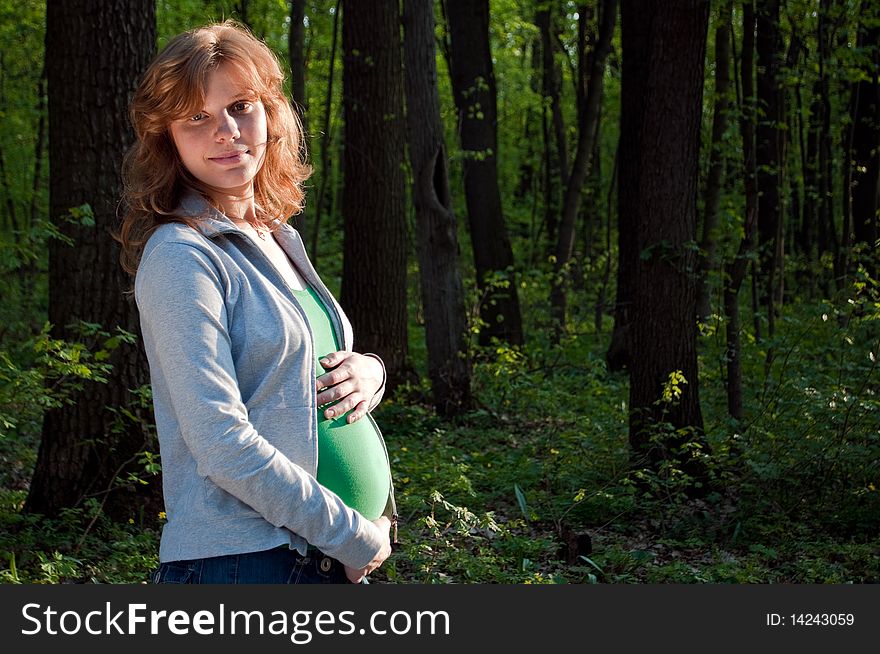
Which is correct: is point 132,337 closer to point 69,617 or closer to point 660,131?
point 69,617

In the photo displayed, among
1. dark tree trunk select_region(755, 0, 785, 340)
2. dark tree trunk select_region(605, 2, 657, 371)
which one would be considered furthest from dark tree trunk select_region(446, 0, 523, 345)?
dark tree trunk select_region(755, 0, 785, 340)

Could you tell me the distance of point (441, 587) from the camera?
270cm

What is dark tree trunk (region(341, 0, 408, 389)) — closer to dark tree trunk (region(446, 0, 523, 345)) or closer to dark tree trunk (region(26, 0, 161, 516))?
dark tree trunk (region(446, 0, 523, 345))

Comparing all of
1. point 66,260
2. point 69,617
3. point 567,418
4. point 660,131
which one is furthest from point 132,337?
point 567,418

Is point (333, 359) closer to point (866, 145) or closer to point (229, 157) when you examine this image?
point (229, 157)

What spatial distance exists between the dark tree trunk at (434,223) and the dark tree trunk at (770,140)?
440 cm

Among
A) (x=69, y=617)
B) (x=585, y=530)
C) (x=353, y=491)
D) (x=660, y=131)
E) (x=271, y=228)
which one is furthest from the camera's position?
(x=660, y=131)

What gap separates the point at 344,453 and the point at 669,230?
5123 millimetres

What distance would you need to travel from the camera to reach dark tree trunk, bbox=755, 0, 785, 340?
12297 mm

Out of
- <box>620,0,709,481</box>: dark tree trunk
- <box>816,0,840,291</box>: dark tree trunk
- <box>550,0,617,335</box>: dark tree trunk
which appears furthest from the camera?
<box>550,0,617,335</box>: dark tree trunk

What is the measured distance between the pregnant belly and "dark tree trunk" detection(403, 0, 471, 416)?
7150 millimetres

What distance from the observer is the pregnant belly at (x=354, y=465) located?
2146mm

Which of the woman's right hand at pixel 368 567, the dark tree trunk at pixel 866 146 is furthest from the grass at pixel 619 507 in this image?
the dark tree trunk at pixel 866 146

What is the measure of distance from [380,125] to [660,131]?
400cm
